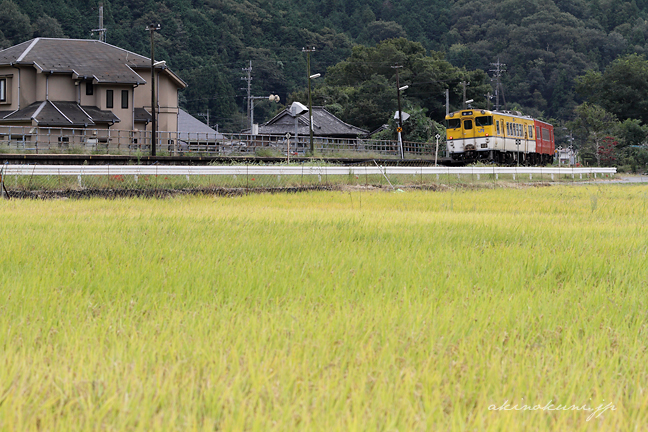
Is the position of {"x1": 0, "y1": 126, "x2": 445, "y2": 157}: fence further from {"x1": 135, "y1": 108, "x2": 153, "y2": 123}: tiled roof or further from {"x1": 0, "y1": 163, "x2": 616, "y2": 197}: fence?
{"x1": 0, "y1": 163, "x2": 616, "y2": 197}: fence

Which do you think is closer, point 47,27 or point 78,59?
point 78,59

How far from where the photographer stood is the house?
1505 inches

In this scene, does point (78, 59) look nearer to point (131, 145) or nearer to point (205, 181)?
point (131, 145)

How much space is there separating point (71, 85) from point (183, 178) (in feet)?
90.0

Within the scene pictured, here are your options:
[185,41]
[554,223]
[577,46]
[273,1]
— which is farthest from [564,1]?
[554,223]

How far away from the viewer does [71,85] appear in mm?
40625

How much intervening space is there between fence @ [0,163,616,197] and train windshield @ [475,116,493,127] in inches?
380

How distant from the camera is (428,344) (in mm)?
2855

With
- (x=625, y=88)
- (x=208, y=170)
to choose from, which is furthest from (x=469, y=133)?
(x=625, y=88)

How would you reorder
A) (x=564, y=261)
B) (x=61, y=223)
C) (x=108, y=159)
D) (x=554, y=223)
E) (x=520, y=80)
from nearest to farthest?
(x=564, y=261) < (x=61, y=223) < (x=554, y=223) < (x=108, y=159) < (x=520, y=80)

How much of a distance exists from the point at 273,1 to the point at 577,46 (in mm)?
55459

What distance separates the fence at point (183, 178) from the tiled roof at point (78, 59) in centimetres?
2239

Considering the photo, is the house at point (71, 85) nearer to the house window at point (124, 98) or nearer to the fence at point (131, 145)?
the house window at point (124, 98)

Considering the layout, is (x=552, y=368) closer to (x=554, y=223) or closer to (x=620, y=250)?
(x=620, y=250)
